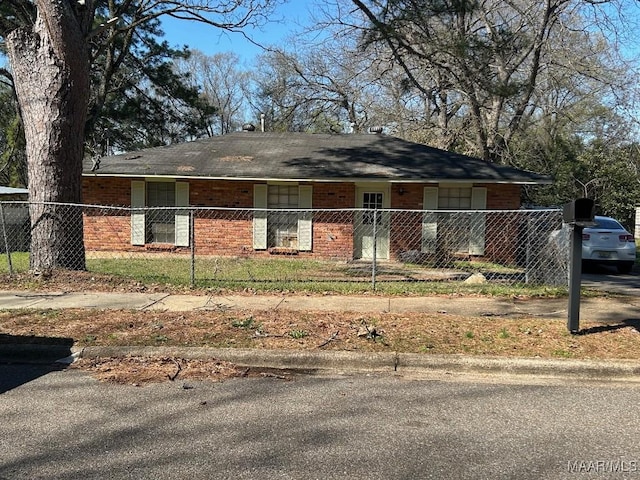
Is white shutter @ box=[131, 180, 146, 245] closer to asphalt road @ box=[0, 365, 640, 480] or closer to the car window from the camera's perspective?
asphalt road @ box=[0, 365, 640, 480]

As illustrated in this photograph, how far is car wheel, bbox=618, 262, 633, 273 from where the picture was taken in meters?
13.5

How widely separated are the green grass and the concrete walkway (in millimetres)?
629

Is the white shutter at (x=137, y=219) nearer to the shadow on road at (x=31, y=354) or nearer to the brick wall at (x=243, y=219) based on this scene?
the brick wall at (x=243, y=219)

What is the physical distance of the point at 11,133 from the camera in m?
25.2

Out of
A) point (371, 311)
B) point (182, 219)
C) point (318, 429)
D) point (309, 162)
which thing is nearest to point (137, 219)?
point (182, 219)

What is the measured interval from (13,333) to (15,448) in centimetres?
298

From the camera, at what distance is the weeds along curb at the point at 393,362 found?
5.07 meters

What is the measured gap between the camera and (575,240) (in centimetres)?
586

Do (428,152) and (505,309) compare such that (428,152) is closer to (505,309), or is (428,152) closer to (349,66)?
(349,66)

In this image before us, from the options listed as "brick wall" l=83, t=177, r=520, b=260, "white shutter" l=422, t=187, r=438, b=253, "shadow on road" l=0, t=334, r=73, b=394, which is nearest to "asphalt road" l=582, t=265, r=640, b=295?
"brick wall" l=83, t=177, r=520, b=260

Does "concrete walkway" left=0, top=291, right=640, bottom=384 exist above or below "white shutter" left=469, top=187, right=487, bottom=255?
below

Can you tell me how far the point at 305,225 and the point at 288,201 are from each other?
2.84ft

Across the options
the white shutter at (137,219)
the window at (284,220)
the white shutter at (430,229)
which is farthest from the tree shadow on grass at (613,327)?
the white shutter at (137,219)

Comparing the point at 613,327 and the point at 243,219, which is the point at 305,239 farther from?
the point at 613,327
